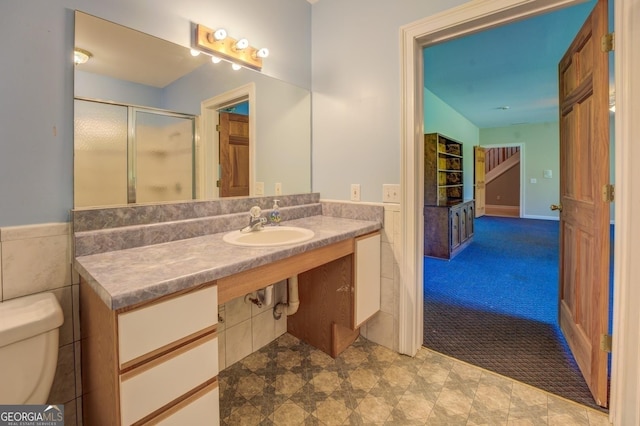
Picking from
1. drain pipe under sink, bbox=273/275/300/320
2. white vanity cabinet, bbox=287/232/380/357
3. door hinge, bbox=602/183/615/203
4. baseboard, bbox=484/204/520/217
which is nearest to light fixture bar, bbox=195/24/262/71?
white vanity cabinet, bbox=287/232/380/357

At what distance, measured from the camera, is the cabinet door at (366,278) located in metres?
1.75

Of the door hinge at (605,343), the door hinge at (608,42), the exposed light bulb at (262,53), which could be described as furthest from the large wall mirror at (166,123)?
the door hinge at (605,343)

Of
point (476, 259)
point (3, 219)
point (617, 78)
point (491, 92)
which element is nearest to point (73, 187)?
point (3, 219)

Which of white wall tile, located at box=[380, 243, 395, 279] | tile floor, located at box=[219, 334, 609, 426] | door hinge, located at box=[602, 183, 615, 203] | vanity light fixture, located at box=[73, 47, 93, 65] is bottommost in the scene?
tile floor, located at box=[219, 334, 609, 426]

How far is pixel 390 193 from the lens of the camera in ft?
6.15

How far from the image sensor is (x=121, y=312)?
817mm

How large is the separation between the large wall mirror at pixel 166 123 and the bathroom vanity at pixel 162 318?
254 millimetres

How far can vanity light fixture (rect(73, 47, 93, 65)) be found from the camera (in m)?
1.20

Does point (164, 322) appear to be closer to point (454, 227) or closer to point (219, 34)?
point (219, 34)

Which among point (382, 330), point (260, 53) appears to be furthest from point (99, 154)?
point (382, 330)

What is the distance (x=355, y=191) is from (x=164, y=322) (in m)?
1.42

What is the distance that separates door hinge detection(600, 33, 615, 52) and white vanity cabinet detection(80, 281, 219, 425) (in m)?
1.96

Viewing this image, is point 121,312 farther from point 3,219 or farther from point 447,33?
point 447,33

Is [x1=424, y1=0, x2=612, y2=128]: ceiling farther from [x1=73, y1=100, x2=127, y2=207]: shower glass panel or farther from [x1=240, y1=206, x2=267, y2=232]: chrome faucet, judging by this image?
[x1=73, y1=100, x2=127, y2=207]: shower glass panel
